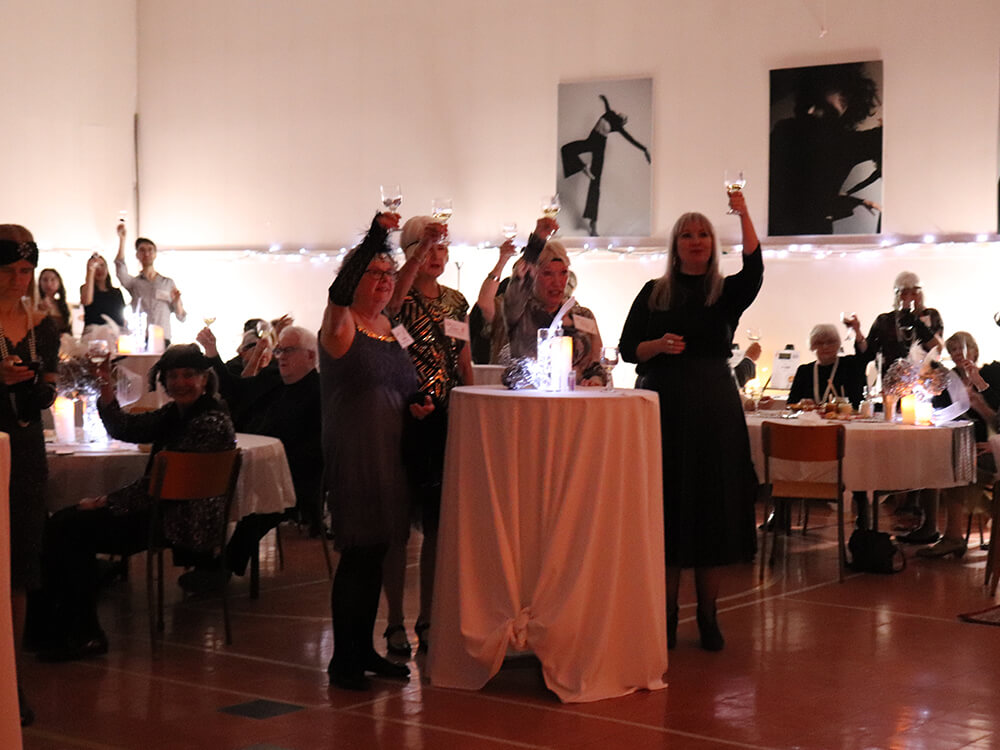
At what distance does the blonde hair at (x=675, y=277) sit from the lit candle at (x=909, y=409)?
8.74ft

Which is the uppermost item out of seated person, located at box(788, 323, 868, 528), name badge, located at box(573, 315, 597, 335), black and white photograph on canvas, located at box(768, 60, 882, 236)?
black and white photograph on canvas, located at box(768, 60, 882, 236)

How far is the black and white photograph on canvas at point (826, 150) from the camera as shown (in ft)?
35.9

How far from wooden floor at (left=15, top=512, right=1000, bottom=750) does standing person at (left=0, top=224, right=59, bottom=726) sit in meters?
0.48

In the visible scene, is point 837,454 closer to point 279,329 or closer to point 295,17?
point 279,329

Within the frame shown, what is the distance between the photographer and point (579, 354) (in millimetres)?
5117

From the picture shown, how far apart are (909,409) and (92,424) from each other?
4.28 meters

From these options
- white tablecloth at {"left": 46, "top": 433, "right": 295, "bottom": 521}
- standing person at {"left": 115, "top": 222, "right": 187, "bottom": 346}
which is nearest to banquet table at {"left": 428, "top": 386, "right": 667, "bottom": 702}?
white tablecloth at {"left": 46, "top": 433, "right": 295, "bottom": 521}

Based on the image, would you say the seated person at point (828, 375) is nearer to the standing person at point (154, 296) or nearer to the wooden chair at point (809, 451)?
the wooden chair at point (809, 451)

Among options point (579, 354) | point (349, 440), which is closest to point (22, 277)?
point (349, 440)

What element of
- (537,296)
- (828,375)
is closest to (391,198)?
(537,296)

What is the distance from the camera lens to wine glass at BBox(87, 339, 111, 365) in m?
5.22

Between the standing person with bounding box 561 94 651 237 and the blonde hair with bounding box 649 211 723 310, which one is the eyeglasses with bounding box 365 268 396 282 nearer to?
the blonde hair with bounding box 649 211 723 310

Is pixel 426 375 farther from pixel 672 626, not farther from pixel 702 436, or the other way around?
pixel 672 626

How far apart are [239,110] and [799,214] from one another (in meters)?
6.16
